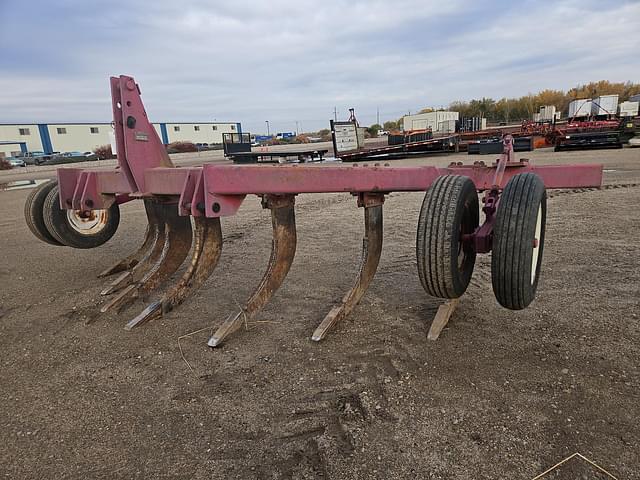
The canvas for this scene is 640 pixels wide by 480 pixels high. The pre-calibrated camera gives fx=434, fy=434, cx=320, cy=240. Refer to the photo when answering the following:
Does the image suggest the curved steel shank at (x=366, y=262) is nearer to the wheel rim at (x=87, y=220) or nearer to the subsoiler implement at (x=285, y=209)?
the subsoiler implement at (x=285, y=209)

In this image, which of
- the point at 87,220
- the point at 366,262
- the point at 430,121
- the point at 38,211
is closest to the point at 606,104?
the point at 430,121

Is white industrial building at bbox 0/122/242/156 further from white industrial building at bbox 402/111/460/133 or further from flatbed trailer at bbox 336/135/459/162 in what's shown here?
flatbed trailer at bbox 336/135/459/162

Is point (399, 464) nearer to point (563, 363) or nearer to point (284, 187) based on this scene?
point (563, 363)

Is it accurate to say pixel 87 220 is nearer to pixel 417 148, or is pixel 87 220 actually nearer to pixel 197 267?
pixel 197 267

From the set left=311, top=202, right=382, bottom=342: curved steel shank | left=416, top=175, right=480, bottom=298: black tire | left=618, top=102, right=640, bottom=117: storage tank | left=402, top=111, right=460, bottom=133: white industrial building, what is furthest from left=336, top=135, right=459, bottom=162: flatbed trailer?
left=416, top=175, right=480, bottom=298: black tire

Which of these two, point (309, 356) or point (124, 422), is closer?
point (124, 422)

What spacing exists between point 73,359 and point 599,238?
→ 4933mm

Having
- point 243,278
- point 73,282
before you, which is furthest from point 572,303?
point 73,282

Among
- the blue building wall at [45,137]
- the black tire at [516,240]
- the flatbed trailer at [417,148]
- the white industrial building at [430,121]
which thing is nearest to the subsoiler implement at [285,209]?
the black tire at [516,240]

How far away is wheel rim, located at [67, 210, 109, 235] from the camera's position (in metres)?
3.63

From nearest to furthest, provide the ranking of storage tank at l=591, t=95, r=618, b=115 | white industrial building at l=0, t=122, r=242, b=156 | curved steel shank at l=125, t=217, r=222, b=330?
curved steel shank at l=125, t=217, r=222, b=330
storage tank at l=591, t=95, r=618, b=115
white industrial building at l=0, t=122, r=242, b=156

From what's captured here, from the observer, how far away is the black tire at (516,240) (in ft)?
6.19

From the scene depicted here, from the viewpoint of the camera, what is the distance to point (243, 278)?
390 centimetres

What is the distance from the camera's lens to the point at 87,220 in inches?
146
